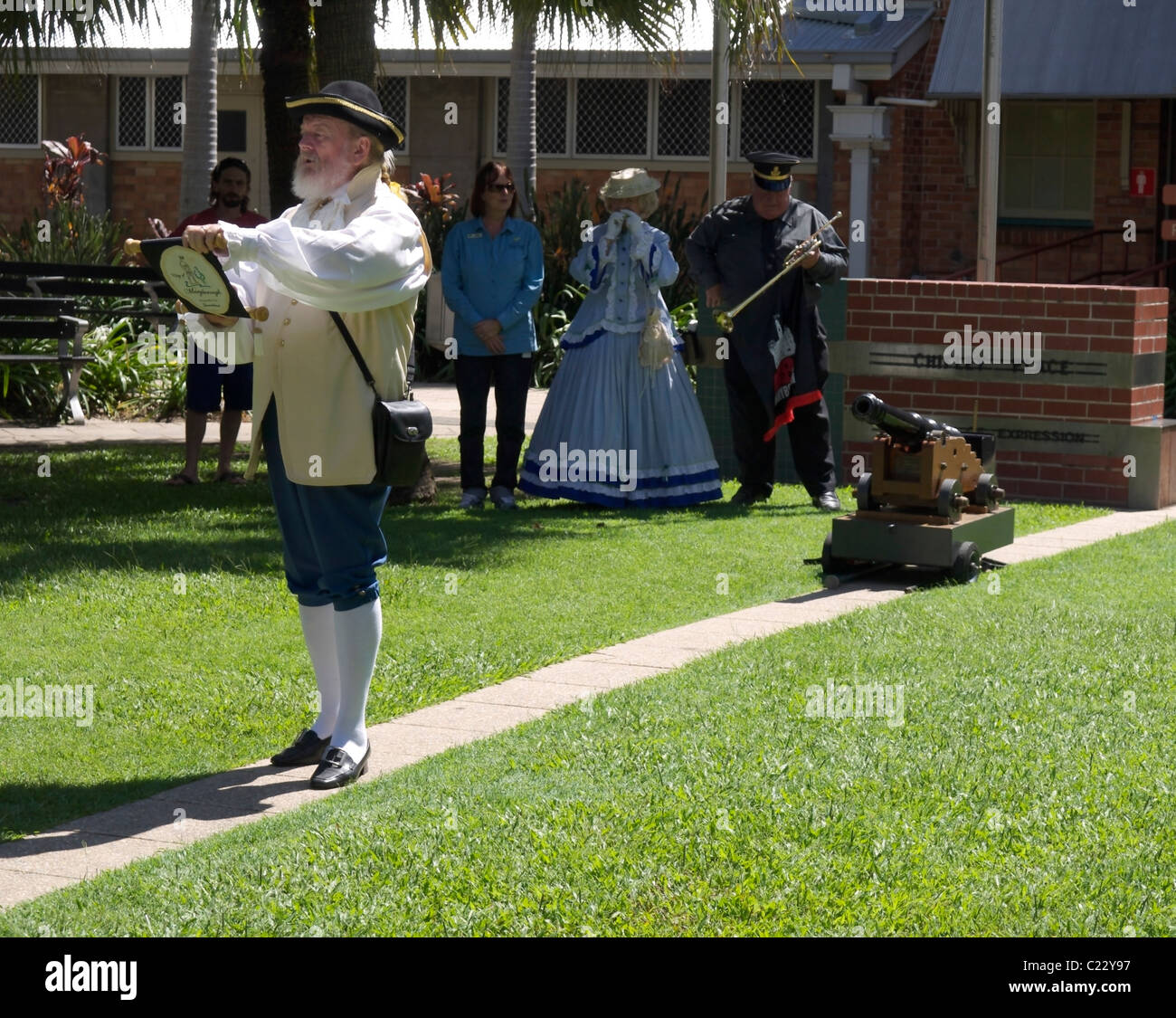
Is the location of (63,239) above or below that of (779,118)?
below

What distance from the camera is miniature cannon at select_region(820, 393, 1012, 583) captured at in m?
8.60

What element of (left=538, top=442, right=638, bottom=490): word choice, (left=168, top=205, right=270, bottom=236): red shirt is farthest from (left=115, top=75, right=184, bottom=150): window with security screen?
(left=538, top=442, right=638, bottom=490): word choice

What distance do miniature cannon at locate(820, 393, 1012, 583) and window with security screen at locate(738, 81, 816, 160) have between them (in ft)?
42.6

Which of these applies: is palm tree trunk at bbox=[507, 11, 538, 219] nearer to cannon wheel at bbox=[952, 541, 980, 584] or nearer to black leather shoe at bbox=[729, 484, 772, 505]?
black leather shoe at bbox=[729, 484, 772, 505]

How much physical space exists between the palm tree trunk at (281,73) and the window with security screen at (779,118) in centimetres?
1108

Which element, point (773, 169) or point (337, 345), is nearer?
point (337, 345)

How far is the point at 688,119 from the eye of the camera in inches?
867

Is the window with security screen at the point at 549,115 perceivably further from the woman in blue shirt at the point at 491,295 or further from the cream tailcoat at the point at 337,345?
the cream tailcoat at the point at 337,345

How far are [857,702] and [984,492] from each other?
311cm

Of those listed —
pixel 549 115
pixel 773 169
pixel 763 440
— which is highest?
pixel 549 115

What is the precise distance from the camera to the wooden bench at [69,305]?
13836 mm

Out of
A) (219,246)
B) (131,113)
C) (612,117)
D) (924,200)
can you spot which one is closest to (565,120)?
(612,117)
